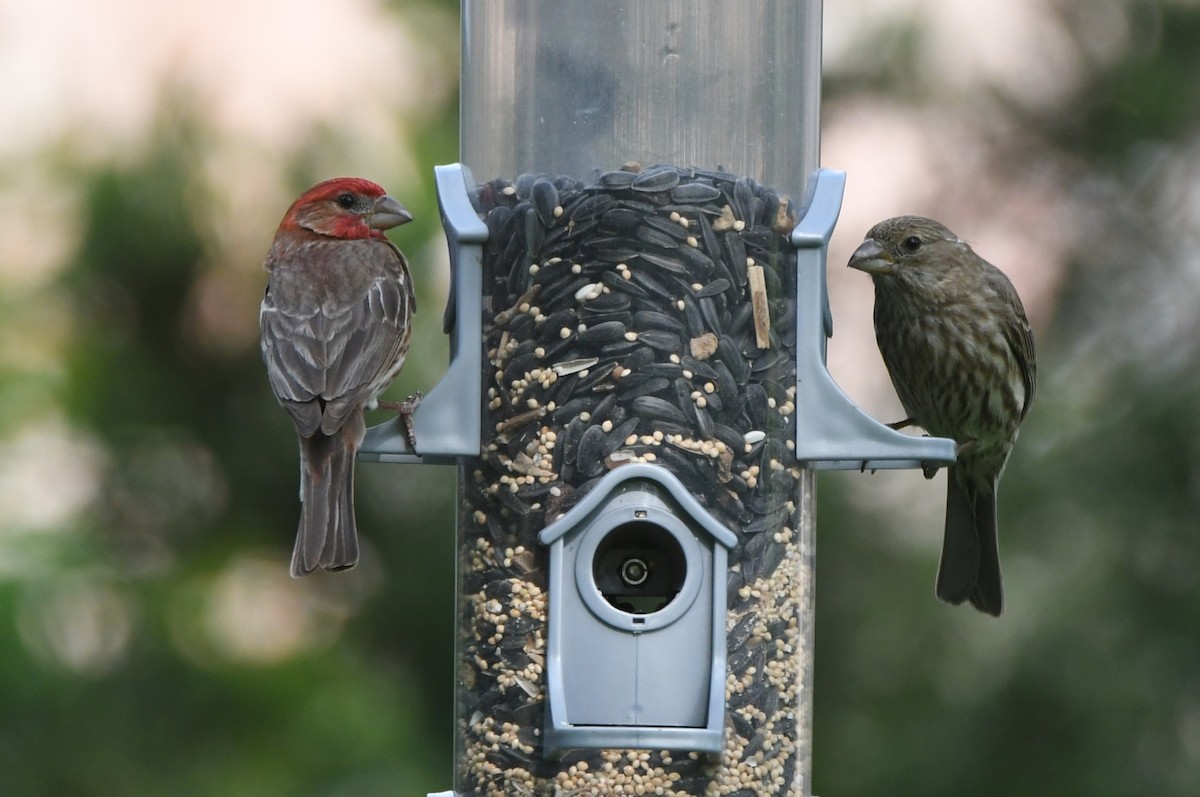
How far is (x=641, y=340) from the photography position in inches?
199

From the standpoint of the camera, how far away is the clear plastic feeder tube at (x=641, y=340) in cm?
500

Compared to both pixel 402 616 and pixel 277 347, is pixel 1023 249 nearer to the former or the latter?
pixel 402 616

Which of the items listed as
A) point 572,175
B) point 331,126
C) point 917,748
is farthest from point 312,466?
point 917,748

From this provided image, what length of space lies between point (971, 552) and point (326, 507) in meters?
2.41

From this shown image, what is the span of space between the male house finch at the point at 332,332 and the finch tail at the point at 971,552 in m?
2.08

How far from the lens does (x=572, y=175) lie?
16.9 ft

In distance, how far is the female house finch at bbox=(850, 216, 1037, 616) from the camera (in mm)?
6828

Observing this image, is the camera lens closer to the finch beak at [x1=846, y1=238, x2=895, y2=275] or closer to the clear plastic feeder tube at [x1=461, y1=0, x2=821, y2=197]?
the clear plastic feeder tube at [x1=461, y1=0, x2=821, y2=197]

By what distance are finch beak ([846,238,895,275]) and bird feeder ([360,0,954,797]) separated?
4.81 ft

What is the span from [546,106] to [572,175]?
21 cm

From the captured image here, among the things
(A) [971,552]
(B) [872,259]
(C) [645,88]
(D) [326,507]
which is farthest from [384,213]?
(A) [971,552]

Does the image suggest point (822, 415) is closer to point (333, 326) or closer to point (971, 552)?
point (333, 326)

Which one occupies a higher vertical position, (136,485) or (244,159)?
(244,159)

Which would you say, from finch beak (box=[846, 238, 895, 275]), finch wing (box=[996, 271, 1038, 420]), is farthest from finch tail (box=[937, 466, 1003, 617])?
finch beak (box=[846, 238, 895, 275])
